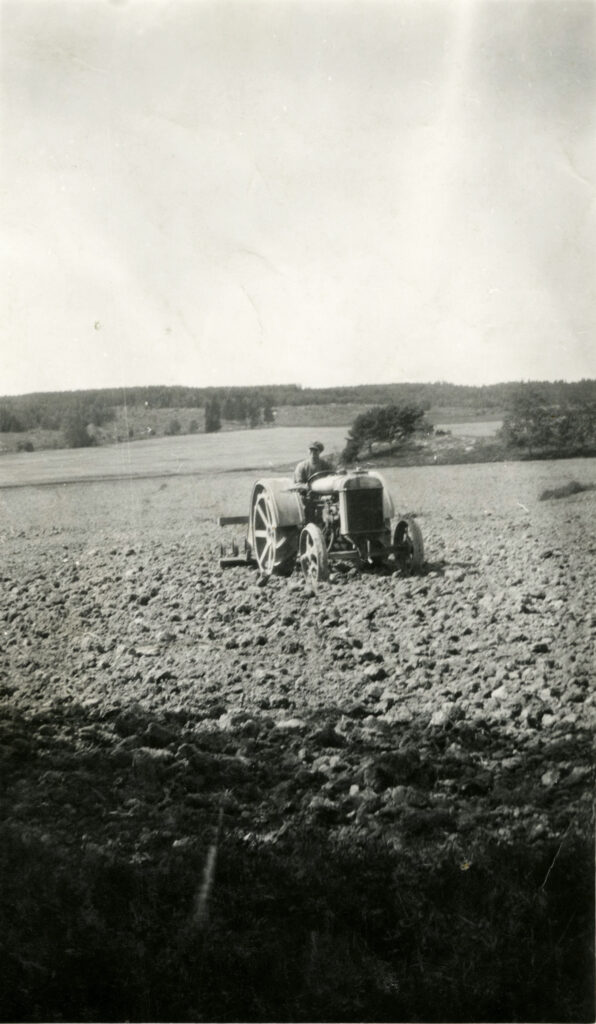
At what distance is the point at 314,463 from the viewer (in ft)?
7.63

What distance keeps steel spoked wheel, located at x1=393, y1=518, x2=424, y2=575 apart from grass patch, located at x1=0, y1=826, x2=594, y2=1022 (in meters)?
0.82

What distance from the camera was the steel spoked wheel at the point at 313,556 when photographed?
8.31 feet

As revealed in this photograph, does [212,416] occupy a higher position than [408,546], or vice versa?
[212,416]

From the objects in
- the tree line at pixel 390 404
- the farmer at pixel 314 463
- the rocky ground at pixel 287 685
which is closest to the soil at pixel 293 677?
the rocky ground at pixel 287 685

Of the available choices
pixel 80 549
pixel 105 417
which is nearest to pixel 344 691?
pixel 80 549

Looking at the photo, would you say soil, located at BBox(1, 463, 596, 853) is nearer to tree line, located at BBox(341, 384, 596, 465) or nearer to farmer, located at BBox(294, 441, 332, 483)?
tree line, located at BBox(341, 384, 596, 465)

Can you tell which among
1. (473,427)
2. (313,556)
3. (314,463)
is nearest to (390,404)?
(473,427)

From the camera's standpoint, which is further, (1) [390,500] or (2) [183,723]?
(1) [390,500]

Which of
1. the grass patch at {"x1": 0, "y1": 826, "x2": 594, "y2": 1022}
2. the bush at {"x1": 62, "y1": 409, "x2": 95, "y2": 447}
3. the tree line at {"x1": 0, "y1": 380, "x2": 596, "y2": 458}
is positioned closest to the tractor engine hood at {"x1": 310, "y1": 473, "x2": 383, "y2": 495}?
the tree line at {"x1": 0, "y1": 380, "x2": 596, "y2": 458}

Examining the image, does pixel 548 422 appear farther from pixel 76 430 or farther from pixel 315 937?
pixel 315 937

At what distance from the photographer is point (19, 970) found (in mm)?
1963

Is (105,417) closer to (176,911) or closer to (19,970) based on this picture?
(176,911)

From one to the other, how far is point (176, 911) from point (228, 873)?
0.50ft

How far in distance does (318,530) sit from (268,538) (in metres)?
0.18
